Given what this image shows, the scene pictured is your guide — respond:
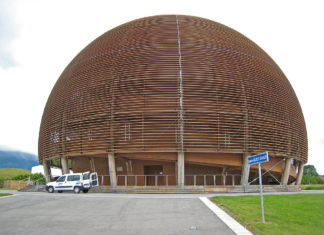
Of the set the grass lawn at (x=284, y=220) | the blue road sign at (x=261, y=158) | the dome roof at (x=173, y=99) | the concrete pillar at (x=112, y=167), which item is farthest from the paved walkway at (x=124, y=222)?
the concrete pillar at (x=112, y=167)

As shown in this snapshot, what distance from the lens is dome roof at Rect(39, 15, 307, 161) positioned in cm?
2105

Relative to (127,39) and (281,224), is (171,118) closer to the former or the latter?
(127,39)

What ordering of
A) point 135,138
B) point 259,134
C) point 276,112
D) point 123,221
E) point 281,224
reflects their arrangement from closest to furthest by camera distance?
point 281,224, point 123,221, point 135,138, point 259,134, point 276,112

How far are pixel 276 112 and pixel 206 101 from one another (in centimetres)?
671

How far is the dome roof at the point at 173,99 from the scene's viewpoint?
2105 centimetres

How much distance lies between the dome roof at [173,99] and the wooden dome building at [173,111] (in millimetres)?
76


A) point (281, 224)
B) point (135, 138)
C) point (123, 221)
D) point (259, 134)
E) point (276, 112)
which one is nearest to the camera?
point (281, 224)

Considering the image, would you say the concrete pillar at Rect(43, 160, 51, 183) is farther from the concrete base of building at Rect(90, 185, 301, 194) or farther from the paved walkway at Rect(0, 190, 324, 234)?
the paved walkway at Rect(0, 190, 324, 234)

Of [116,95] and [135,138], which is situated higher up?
[116,95]

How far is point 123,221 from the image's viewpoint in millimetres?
8398

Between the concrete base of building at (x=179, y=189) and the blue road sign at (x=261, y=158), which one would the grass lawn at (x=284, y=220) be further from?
the concrete base of building at (x=179, y=189)

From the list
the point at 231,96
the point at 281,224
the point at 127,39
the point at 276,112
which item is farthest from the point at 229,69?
the point at 281,224

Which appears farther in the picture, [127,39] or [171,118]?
[127,39]

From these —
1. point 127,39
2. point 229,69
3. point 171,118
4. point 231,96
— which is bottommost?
point 171,118
